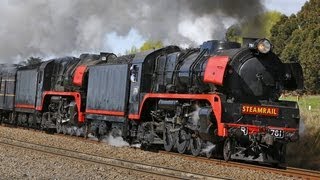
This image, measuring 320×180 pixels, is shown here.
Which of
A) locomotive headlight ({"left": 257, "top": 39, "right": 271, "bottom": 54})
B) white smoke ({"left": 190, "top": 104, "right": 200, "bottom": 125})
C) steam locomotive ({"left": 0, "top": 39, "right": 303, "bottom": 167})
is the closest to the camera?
steam locomotive ({"left": 0, "top": 39, "right": 303, "bottom": 167})

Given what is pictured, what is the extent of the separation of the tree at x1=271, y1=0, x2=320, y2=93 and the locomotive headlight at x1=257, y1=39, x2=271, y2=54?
25.7 meters

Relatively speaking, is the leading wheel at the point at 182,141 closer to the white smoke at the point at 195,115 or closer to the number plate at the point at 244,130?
the white smoke at the point at 195,115

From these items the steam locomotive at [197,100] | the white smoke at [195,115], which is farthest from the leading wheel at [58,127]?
the white smoke at [195,115]

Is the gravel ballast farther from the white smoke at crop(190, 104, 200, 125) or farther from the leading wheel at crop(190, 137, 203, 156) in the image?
the white smoke at crop(190, 104, 200, 125)

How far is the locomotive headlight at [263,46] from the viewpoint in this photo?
47.1 feet

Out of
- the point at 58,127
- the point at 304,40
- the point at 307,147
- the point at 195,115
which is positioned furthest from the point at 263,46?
the point at 304,40

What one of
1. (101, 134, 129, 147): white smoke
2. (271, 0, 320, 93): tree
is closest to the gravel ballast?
(101, 134, 129, 147): white smoke

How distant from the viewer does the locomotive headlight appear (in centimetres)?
1436

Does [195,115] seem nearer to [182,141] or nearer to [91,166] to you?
[182,141]

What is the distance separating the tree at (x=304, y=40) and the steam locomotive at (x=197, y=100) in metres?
21.8

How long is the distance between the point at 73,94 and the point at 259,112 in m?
10.5

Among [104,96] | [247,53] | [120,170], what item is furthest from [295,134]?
[104,96]

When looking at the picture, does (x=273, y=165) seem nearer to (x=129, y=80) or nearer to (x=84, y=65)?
(x=129, y=80)

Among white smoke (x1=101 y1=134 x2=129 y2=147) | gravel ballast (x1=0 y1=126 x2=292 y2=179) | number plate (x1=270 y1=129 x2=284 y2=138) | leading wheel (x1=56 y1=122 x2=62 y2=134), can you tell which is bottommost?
gravel ballast (x1=0 y1=126 x2=292 y2=179)
